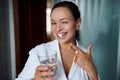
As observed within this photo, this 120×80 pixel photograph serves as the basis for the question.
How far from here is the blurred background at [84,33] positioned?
8.18 ft

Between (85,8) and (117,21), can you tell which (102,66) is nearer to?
(117,21)

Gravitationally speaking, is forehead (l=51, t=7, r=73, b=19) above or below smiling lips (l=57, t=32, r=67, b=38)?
above

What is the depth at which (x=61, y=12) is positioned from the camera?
1296mm

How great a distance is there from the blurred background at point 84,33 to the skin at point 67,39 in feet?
2.38

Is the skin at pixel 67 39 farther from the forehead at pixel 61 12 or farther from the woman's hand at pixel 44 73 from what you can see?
the woman's hand at pixel 44 73

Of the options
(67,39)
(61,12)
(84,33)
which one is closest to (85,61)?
(67,39)

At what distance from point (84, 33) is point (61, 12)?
1.37 m

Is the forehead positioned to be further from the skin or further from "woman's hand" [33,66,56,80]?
"woman's hand" [33,66,56,80]

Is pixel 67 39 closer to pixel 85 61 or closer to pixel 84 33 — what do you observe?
pixel 85 61

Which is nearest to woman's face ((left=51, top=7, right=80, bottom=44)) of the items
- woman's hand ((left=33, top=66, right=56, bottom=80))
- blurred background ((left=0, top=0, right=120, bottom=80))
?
woman's hand ((left=33, top=66, right=56, bottom=80))

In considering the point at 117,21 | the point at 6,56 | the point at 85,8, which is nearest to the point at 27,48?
the point at 6,56

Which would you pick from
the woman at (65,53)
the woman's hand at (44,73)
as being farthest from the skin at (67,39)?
the woman's hand at (44,73)

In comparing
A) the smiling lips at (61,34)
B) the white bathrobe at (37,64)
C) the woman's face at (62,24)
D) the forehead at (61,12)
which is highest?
the forehead at (61,12)

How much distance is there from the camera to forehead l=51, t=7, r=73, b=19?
1280mm
